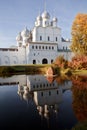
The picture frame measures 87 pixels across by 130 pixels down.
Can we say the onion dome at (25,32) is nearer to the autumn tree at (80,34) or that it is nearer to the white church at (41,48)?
the white church at (41,48)

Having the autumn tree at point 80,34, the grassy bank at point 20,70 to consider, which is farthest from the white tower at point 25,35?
the autumn tree at point 80,34

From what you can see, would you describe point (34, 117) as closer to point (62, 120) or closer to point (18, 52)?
point (62, 120)

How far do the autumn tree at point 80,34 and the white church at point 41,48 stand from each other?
73.7ft

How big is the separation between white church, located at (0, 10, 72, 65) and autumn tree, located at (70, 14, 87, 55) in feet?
73.7

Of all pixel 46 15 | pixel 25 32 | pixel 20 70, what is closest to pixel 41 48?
pixel 46 15

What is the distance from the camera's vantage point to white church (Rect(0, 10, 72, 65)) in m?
59.1

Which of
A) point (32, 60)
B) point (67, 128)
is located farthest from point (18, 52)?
point (67, 128)

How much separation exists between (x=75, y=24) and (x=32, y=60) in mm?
23857

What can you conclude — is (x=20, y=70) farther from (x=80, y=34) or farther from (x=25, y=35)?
(x=25, y=35)

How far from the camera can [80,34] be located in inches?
1458

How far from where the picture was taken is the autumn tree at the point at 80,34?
1435 inches

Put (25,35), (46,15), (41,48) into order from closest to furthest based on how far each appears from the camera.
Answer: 1. (41,48)
2. (46,15)
3. (25,35)

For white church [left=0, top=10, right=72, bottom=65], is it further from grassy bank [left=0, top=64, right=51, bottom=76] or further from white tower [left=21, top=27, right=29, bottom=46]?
grassy bank [left=0, top=64, right=51, bottom=76]

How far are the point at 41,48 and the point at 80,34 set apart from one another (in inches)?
936
